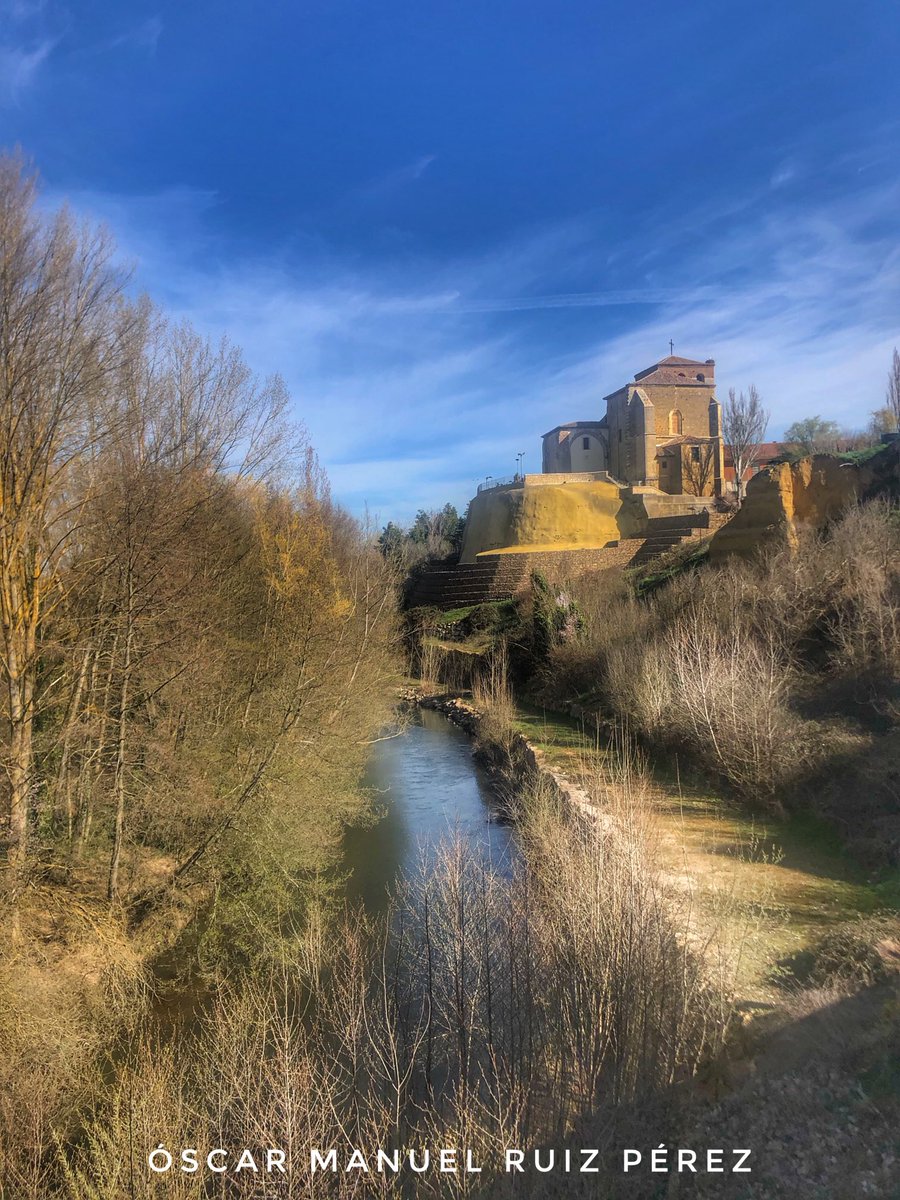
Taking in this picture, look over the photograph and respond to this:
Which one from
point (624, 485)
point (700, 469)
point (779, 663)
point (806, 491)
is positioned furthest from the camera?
point (700, 469)

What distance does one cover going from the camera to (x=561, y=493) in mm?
40875

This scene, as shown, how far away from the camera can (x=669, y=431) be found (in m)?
46.4

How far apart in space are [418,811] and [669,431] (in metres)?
37.9

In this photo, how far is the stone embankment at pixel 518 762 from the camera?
1091cm

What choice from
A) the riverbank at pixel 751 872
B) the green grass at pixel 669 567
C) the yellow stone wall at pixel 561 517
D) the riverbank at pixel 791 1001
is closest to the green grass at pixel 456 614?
the yellow stone wall at pixel 561 517

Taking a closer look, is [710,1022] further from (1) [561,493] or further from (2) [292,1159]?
(1) [561,493]

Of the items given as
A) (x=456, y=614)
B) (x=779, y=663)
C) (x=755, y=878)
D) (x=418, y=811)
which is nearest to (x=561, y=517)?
(x=456, y=614)

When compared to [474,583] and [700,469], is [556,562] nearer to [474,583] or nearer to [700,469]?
[474,583]

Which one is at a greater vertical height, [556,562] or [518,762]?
[556,562]

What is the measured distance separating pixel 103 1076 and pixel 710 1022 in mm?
5338

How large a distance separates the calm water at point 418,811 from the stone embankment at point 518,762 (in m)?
0.53

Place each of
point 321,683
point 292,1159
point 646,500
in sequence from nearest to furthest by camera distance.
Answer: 1. point 292,1159
2. point 321,683
3. point 646,500

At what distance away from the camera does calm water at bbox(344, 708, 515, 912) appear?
1141cm

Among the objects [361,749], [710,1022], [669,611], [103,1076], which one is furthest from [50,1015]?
[669,611]
